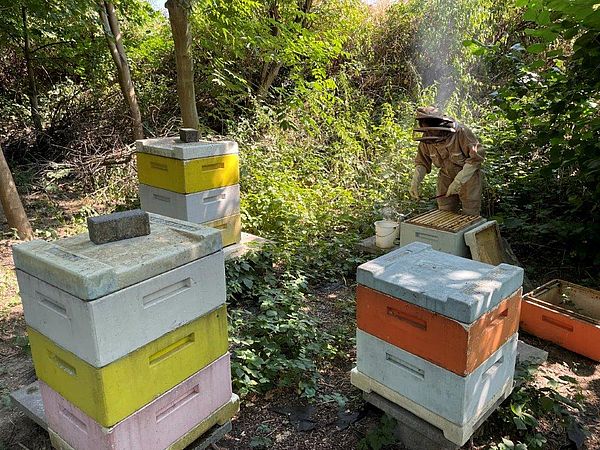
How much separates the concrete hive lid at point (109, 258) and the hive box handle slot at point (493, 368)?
54.9 inches

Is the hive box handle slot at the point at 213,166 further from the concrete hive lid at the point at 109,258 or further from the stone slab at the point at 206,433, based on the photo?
the stone slab at the point at 206,433

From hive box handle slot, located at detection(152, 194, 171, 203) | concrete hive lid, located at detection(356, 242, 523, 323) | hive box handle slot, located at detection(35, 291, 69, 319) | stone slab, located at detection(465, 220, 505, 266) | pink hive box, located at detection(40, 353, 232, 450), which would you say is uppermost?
hive box handle slot, located at detection(152, 194, 171, 203)

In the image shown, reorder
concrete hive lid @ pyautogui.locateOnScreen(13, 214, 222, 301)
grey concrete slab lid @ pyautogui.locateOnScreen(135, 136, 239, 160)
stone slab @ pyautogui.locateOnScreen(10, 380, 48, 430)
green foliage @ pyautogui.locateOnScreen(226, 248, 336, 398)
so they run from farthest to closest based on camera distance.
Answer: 1. grey concrete slab lid @ pyautogui.locateOnScreen(135, 136, 239, 160)
2. green foliage @ pyautogui.locateOnScreen(226, 248, 336, 398)
3. stone slab @ pyautogui.locateOnScreen(10, 380, 48, 430)
4. concrete hive lid @ pyautogui.locateOnScreen(13, 214, 222, 301)

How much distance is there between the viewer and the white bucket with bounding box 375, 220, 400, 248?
14.7 feet

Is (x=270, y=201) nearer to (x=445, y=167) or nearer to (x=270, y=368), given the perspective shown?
(x=445, y=167)

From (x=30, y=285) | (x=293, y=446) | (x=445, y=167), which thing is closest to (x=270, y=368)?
(x=293, y=446)

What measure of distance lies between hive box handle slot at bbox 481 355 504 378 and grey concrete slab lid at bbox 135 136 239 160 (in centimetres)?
258

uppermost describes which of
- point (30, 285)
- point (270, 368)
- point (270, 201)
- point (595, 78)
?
point (595, 78)

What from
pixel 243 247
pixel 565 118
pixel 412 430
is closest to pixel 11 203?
pixel 243 247

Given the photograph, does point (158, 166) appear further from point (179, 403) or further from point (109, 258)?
point (179, 403)

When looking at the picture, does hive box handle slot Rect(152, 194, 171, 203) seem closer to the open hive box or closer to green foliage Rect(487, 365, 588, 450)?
green foliage Rect(487, 365, 588, 450)

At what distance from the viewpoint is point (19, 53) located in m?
8.77

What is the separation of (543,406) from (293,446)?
1.36m

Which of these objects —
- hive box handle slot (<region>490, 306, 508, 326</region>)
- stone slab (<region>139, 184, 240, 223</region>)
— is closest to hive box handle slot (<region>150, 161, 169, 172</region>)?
stone slab (<region>139, 184, 240, 223</region>)
